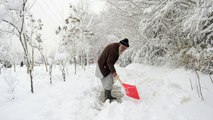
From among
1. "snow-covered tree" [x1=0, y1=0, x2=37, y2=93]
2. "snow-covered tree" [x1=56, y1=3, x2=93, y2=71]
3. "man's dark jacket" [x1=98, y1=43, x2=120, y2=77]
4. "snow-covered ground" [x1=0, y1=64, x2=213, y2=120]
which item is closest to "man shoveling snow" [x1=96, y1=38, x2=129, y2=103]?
"man's dark jacket" [x1=98, y1=43, x2=120, y2=77]

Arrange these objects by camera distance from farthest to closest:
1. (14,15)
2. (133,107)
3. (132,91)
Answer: (14,15) → (132,91) → (133,107)

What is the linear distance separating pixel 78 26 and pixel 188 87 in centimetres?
1053

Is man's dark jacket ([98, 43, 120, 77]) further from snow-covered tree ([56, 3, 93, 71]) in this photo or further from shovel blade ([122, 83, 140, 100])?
snow-covered tree ([56, 3, 93, 71])

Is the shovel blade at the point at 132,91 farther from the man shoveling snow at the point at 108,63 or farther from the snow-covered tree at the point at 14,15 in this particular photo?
the snow-covered tree at the point at 14,15

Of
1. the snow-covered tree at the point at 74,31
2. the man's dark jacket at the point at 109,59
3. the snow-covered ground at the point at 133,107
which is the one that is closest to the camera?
the snow-covered ground at the point at 133,107

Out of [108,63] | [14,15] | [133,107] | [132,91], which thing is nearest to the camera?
[133,107]

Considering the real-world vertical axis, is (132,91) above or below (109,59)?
below

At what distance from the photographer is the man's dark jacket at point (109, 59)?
387 cm

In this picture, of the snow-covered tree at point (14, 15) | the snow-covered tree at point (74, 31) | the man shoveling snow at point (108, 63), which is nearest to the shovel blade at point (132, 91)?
the man shoveling snow at point (108, 63)

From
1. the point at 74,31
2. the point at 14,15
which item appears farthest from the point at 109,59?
the point at 74,31

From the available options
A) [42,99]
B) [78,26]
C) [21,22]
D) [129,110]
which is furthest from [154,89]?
[78,26]

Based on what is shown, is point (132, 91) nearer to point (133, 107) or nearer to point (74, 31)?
point (133, 107)

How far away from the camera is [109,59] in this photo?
388cm

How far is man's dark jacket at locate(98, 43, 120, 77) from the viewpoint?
3.87 metres
